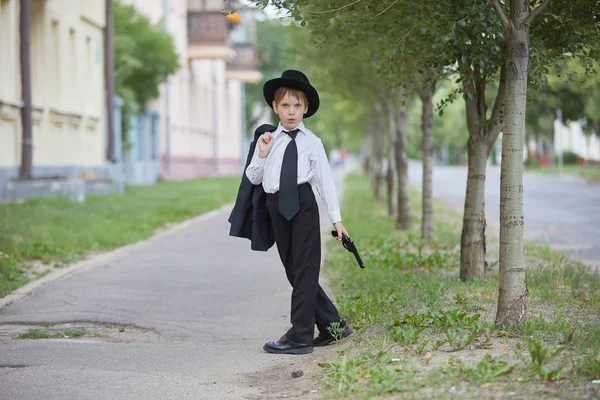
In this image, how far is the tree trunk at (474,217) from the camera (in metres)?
10.1

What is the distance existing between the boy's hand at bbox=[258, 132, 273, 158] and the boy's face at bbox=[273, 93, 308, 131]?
5.3 inches

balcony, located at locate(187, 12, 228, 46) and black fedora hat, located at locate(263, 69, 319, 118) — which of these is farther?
balcony, located at locate(187, 12, 228, 46)

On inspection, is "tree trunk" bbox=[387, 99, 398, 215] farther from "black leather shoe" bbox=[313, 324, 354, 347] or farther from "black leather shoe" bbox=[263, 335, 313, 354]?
"black leather shoe" bbox=[263, 335, 313, 354]

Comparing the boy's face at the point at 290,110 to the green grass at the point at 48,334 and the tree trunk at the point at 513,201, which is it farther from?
the green grass at the point at 48,334

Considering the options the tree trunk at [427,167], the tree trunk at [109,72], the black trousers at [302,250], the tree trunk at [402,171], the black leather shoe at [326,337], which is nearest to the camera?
the black trousers at [302,250]

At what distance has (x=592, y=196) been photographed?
30594 millimetres

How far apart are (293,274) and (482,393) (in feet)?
7.60

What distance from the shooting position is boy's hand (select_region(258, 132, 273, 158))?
705cm

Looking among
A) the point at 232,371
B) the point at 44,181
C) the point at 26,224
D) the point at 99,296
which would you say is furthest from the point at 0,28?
the point at 232,371

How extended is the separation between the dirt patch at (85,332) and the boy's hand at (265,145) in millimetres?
1731

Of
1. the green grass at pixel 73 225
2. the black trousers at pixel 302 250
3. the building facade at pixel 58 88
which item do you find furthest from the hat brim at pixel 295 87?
the building facade at pixel 58 88

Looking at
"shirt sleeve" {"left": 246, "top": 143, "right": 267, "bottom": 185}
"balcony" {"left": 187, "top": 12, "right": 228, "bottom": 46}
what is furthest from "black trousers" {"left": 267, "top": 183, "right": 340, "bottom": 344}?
"balcony" {"left": 187, "top": 12, "right": 228, "bottom": 46}

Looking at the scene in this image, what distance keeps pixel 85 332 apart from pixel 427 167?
341 inches

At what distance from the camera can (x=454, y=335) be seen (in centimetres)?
659
